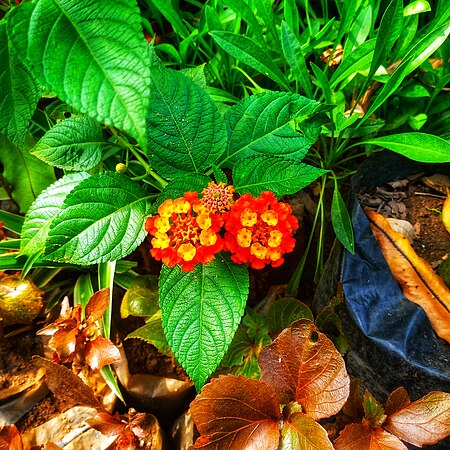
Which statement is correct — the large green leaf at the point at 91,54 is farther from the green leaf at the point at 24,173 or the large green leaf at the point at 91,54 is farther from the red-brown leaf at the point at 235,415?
the green leaf at the point at 24,173

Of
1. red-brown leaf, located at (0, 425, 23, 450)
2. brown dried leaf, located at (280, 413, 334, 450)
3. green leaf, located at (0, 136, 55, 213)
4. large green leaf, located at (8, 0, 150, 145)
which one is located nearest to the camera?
large green leaf, located at (8, 0, 150, 145)

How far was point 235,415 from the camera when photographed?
0.73 m

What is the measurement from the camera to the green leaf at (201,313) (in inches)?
31.9

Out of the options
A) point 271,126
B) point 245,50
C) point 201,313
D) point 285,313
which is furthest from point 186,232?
point 245,50

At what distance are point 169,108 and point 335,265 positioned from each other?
50cm

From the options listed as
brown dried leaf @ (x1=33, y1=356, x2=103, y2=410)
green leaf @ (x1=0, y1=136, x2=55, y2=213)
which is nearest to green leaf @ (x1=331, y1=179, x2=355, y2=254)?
brown dried leaf @ (x1=33, y1=356, x2=103, y2=410)

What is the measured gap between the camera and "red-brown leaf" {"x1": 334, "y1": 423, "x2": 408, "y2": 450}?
0.73 metres

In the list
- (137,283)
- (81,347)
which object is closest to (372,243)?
(137,283)

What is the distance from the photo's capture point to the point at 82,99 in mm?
546

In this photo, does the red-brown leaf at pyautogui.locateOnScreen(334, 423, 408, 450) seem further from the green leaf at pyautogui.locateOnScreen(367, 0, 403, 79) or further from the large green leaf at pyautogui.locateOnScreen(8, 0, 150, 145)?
the green leaf at pyautogui.locateOnScreen(367, 0, 403, 79)

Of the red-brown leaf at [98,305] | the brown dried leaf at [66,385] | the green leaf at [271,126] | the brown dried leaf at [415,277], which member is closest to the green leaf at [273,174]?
the green leaf at [271,126]

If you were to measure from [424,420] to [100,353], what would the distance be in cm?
59

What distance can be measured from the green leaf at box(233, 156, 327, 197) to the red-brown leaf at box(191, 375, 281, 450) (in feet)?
0.99

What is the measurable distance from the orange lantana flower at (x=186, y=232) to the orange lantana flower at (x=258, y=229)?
2 centimetres
